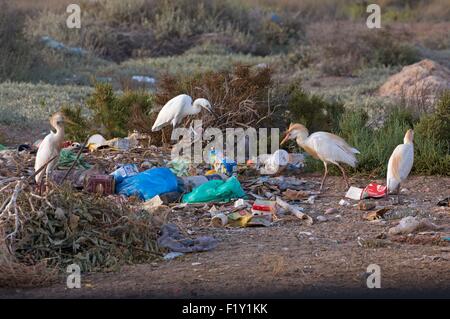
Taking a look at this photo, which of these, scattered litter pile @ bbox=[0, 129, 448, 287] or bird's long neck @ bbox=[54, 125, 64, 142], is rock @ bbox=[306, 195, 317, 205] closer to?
scattered litter pile @ bbox=[0, 129, 448, 287]

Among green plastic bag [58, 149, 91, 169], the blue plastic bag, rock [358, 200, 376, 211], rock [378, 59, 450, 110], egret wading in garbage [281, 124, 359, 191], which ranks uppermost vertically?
rock [378, 59, 450, 110]

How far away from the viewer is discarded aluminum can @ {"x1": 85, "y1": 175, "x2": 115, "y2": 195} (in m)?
8.62

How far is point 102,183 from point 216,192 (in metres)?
1.09

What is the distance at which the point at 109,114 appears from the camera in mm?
11500

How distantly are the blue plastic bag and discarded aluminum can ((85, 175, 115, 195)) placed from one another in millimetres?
86

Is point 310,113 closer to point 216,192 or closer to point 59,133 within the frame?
point 216,192

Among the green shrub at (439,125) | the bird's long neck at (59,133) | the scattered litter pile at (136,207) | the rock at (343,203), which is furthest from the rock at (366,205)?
the bird's long neck at (59,133)

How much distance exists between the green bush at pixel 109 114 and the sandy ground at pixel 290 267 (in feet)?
12.1

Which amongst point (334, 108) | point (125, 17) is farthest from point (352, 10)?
point (334, 108)

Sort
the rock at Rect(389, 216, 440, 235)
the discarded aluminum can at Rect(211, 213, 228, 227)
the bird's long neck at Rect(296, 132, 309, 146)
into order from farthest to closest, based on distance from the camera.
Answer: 1. the bird's long neck at Rect(296, 132, 309, 146)
2. the discarded aluminum can at Rect(211, 213, 228, 227)
3. the rock at Rect(389, 216, 440, 235)

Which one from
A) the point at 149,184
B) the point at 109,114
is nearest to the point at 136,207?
the point at 149,184

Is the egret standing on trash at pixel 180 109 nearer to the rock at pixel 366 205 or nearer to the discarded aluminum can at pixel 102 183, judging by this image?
the discarded aluminum can at pixel 102 183

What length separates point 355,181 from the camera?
9.68m

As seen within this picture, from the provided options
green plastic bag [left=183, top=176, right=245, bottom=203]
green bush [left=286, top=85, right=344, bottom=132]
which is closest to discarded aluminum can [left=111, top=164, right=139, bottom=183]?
green plastic bag [left=183, top=176, right=245, bottom=203]
